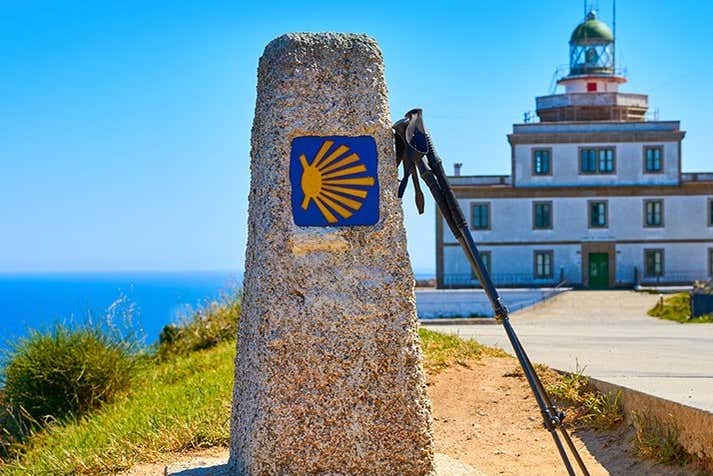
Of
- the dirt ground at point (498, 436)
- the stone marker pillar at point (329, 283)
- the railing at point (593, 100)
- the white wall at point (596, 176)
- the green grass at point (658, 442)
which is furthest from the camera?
the railing at point (593, 100)

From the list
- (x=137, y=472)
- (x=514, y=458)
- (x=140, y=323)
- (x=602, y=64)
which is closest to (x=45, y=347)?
(x=140, y=323)

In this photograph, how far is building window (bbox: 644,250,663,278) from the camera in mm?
45656

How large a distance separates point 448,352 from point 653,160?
3852 cm

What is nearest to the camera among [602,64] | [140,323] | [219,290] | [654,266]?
[140,323]

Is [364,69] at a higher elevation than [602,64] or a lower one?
lower

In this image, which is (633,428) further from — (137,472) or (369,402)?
(137,472)

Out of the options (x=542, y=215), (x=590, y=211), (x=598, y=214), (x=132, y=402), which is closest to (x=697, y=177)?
(x=598, y=214)

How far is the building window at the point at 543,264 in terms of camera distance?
45.7 meters

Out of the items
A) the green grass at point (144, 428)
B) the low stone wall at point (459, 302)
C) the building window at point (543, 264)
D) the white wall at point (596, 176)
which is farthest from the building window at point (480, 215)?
the green grass at point (144, 428)

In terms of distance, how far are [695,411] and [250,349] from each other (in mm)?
2666

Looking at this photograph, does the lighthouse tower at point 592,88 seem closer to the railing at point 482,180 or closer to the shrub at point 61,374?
the railing at point 482,180

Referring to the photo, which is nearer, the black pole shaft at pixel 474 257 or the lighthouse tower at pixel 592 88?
the black pole shaft at pixel 474 257

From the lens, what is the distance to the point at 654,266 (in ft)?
150

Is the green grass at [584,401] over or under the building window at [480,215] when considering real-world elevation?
under
